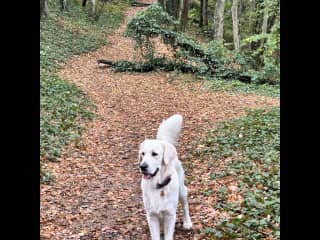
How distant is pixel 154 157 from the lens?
4551 mm

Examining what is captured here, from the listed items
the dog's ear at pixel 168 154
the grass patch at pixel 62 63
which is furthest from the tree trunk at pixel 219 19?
the dog's ear at pixel 168 154

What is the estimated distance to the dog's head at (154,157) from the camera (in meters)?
4.46

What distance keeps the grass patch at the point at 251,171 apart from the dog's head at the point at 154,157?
1.33m

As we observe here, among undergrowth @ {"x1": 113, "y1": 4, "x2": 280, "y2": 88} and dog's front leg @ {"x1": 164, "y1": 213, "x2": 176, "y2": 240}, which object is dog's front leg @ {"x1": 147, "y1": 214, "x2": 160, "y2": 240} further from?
undergrowth @ {"x1": 113, "y1": 4, "x2": 280, "y2": 88}

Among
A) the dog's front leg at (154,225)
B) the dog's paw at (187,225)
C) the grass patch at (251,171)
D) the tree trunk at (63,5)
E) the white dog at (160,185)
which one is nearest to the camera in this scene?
the white dog at (160,185)

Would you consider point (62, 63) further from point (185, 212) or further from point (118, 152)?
point (185, 212)

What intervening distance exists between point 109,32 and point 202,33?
9.65m

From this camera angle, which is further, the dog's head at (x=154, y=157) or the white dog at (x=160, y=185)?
the white dog at (x=160, y=185)

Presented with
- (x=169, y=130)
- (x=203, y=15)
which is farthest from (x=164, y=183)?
(x=203, y=15)

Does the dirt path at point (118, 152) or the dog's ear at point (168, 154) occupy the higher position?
the dog's ear at point (168, 154)

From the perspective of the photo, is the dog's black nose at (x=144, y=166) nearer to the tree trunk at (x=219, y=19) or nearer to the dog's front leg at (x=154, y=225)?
the dog's front leg at (x=154, y=225)
